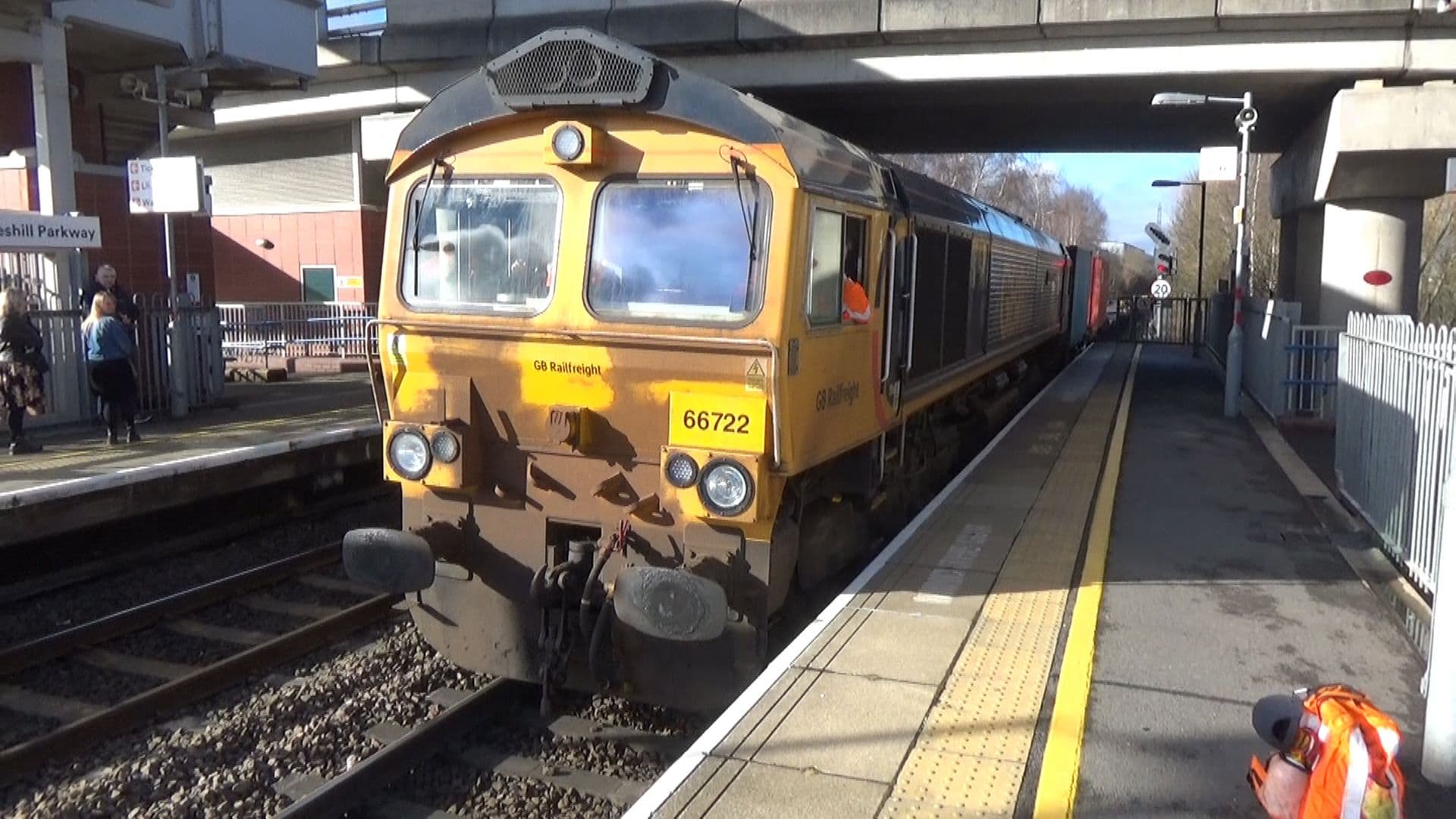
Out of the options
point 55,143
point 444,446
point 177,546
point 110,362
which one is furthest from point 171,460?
point 55,143

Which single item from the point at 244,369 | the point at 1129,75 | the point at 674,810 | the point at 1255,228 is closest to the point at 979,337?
the point at 674,810

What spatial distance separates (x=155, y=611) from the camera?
7.71 meters

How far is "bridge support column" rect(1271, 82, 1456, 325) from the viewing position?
1611 cm

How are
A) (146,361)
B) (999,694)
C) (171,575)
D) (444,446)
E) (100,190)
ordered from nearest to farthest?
(999,694) < (444,446) < (171,575) < (146,361) < (100,190)

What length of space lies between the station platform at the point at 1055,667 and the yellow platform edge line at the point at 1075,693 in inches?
0.5

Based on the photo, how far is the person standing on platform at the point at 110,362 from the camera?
11117 mm

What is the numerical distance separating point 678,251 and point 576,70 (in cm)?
103

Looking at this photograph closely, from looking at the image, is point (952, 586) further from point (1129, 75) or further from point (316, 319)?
point (316, 319)

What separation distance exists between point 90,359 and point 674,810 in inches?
383

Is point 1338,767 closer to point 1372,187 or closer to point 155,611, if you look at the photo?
point 155,611

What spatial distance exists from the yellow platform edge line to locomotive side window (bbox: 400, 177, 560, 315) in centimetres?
323

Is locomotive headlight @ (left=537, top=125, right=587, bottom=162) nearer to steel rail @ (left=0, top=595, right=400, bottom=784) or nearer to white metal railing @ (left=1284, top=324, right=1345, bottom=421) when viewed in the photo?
steel rail @ (left=0, top=595, right=400, bottom=784)

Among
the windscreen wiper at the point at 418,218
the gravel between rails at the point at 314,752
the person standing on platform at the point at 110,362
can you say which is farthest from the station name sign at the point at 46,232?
the windscreen wiper at the point at 418,218

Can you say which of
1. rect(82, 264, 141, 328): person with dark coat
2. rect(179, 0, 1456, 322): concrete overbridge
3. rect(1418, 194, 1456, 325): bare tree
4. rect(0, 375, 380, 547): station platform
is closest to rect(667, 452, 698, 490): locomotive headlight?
rect(0, 375, 380, 547): station platform
